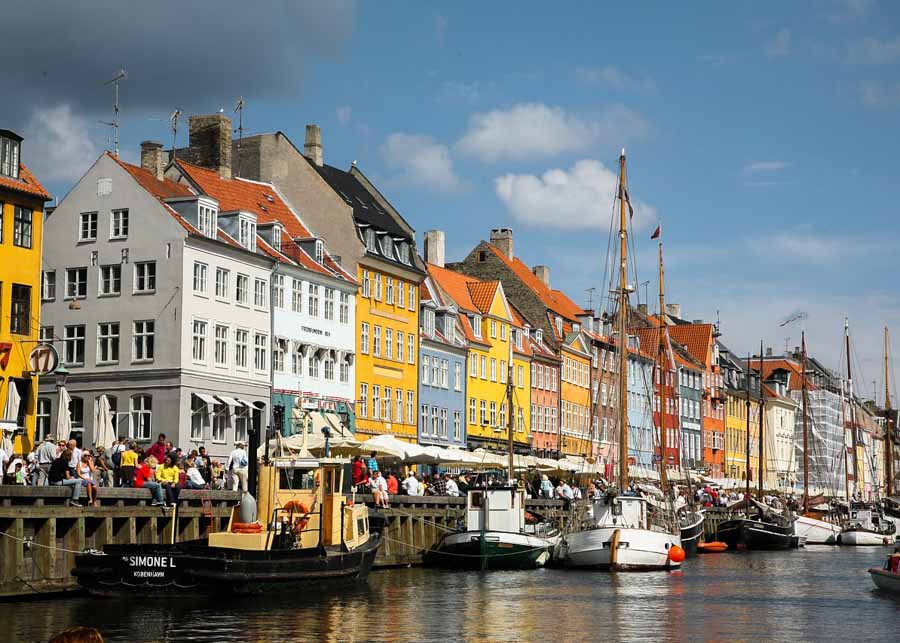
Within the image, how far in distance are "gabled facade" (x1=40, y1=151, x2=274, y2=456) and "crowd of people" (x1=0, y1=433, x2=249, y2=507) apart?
37.6 ft

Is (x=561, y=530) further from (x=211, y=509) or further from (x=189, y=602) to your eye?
(x=189, y=602)

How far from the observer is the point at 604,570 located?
49719 millimetres

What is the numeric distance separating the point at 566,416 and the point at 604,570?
166ft

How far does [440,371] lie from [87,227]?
2539 centimetres

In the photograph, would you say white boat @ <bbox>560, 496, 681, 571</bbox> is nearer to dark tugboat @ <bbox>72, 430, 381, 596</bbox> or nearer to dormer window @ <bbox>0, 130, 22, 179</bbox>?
dark tugboat @ <bbox>72, 430, 381, 596</bbox>

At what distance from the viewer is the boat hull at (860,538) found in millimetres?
87062

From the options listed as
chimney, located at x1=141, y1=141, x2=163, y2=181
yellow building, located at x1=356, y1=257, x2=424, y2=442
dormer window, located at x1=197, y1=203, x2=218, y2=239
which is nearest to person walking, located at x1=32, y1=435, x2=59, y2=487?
dormer window, located at x1=197, y1=203, x2=218, y2=239

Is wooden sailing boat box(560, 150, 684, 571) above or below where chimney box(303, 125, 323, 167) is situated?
below

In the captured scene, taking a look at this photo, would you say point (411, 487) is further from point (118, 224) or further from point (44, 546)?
point (44, 546)

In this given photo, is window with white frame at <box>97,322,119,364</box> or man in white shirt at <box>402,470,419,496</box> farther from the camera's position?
window with white frame at <box>97,322,119,364</box>

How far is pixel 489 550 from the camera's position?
1953 inches

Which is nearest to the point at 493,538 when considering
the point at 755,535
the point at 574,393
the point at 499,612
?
the point at 499,612

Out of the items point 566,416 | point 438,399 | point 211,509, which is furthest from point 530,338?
point 211,509

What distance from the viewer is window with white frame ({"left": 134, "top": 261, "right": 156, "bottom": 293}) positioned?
192ft
